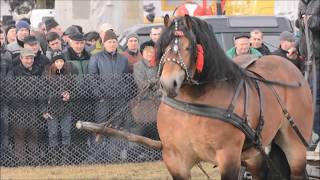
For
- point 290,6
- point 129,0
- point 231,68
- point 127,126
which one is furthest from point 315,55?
point 129,0

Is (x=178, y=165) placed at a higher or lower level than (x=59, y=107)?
higher

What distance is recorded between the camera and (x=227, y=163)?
567 centimetres

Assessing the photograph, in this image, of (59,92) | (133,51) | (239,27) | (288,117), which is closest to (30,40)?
(59,92)

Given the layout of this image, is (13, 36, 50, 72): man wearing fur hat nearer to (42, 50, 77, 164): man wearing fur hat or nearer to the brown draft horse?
(42, 50, 77, 164): man wearing fur hat

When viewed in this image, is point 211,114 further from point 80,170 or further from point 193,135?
point 80,170

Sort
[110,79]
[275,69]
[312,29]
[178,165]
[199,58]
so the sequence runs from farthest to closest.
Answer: [110,79] < [275,69] < [312,29] < [178,165] < [199,58]

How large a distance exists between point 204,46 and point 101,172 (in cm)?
442

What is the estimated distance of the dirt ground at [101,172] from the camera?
923 cm

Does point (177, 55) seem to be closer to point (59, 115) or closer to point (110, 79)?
point (110, 79)

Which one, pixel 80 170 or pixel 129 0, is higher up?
pixel 129 0

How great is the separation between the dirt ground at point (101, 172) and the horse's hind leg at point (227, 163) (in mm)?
3327

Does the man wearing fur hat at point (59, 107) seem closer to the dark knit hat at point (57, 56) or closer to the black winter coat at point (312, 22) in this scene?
the dark knit hat at point (57, 56)

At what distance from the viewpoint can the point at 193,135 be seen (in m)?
5.66

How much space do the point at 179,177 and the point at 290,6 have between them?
13.2 m
